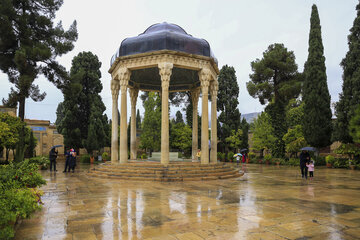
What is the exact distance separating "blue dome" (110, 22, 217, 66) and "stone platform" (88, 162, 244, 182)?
6990mm

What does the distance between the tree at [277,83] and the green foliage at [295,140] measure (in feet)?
3.96

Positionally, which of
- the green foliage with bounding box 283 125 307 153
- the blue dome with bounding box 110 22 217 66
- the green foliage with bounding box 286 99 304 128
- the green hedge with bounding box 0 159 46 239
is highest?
the blue dome with bounding box 110 22 217 66

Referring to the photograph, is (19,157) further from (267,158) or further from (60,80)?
(267,158)

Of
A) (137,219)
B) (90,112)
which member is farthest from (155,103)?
(137,219)

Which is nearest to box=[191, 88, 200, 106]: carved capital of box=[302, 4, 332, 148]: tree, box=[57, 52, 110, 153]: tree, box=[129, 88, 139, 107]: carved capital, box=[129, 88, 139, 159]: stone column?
box=[129, 88, 139, 107]: carved capital

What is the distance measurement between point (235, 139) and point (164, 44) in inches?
843

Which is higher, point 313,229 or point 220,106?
point 220,106

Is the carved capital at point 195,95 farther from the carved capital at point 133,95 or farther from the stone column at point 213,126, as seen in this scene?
the carved capital at point 133,95

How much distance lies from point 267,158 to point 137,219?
25.6 metres

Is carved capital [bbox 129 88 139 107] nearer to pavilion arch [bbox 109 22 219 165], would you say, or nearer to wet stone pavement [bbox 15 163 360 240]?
pavilion arch [bbox 109 22 219 165]

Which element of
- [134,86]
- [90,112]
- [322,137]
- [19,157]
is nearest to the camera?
[19,157]

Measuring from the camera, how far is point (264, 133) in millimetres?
29641

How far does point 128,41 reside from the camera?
16.2 meters

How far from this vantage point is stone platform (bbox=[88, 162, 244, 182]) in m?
13.4
